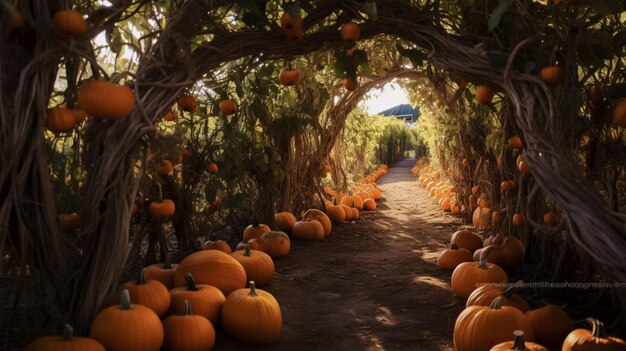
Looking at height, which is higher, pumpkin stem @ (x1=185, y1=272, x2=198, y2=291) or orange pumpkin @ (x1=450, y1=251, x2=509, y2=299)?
pumpkin stem @ (x1=185, y1=272, x2=198, y2=291)

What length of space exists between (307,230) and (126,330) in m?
4.07

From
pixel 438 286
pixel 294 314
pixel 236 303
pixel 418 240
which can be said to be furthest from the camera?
pixel 418 240

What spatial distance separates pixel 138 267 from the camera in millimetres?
4578

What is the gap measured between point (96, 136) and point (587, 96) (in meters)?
2.79

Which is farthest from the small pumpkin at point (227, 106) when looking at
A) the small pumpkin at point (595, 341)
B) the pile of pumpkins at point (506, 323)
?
the small pumpkin at point (595, 341)

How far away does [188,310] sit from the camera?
10.0 feet

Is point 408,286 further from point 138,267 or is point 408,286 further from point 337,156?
point 337,156

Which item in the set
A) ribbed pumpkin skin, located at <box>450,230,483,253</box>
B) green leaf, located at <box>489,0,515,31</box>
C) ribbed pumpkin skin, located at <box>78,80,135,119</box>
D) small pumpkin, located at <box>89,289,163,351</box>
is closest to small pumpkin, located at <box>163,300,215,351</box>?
small pumpkin, located at <box>89,289,163,351</box>

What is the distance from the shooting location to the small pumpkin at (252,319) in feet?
10.4

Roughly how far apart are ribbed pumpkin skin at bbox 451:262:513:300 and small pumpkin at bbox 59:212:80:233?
263 centimetres

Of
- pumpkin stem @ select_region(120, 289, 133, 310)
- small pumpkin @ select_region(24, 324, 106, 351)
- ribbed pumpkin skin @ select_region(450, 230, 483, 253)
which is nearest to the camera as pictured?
small pumpkin @ select_region(24, 324, 106, 351)

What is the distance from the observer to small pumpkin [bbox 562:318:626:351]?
8.07 feet

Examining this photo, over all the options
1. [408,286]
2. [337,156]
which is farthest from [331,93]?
[408,286]

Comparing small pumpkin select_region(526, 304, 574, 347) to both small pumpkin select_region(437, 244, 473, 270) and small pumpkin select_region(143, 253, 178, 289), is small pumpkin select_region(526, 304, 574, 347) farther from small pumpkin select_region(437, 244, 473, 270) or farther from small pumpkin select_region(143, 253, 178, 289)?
small pumpkin select_region(143, 253, 178, 289)
